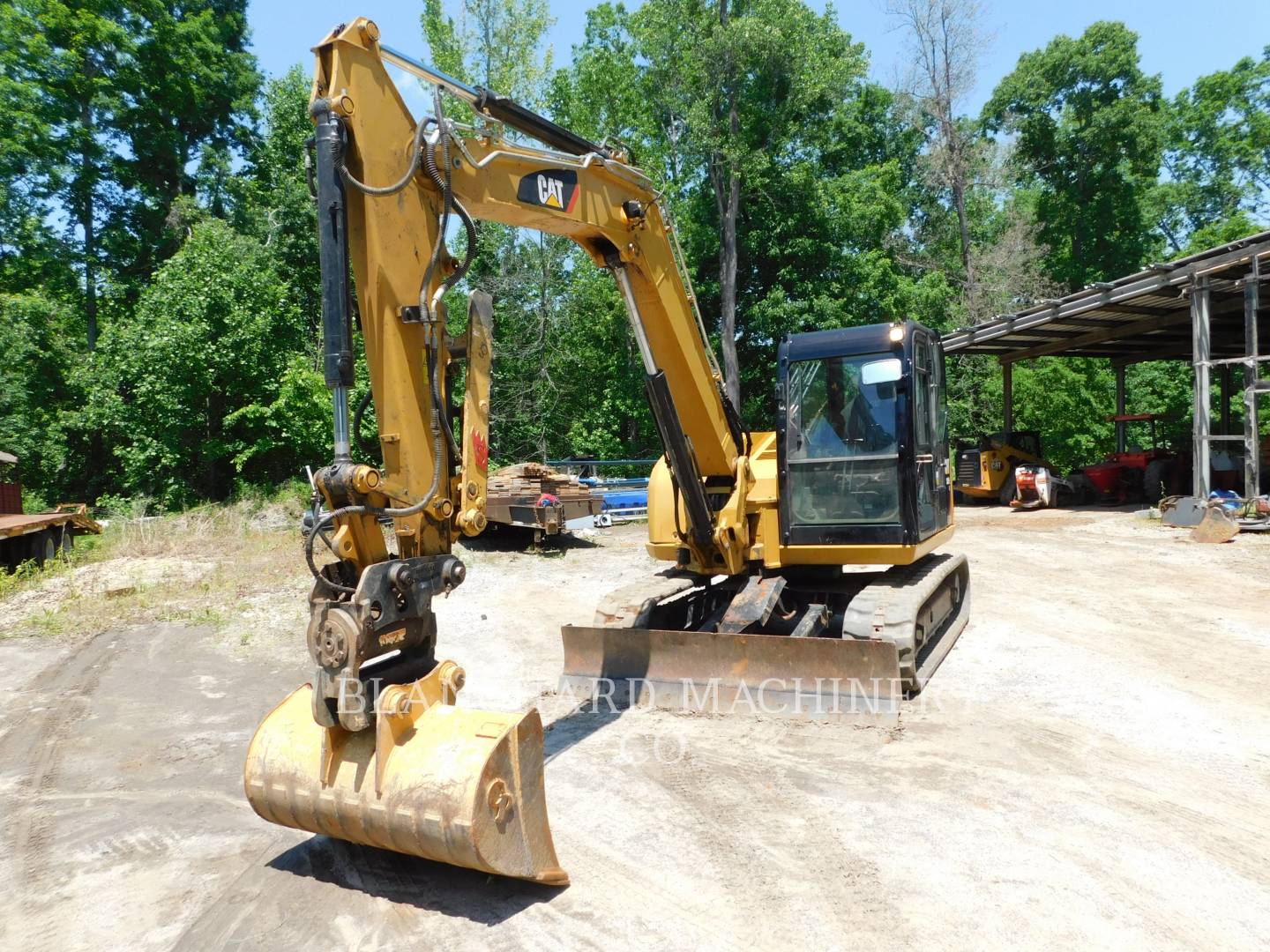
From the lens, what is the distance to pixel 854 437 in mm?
6641

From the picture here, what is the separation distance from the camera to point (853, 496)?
6.61 metres

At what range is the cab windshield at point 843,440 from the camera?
6547 millimetres

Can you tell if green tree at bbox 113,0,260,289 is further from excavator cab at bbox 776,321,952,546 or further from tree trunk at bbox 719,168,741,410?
excavator cab at bbox 776,321,952,546

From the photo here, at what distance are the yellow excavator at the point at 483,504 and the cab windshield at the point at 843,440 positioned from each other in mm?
15

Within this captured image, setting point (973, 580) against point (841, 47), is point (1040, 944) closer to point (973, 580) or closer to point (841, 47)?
point (973, 580)

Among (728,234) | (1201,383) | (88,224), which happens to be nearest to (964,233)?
(728,234)

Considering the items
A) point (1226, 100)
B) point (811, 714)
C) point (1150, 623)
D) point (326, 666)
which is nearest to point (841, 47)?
point (1226, 100)

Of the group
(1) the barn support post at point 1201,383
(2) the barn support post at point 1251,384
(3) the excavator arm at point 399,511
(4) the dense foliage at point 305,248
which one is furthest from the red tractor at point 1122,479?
(3) the excavator arm at point 399,511

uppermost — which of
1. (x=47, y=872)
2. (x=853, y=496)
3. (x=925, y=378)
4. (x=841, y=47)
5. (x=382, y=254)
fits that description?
(x=841, y=47)

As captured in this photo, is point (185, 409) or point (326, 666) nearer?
point (326, 666)

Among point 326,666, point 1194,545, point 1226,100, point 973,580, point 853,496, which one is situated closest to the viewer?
point 326,666

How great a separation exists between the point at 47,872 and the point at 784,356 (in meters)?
5.51

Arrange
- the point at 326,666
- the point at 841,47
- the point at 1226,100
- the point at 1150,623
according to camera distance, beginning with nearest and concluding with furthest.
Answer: the point at 326,666, the point at 1150,623, the point at 841,47, the point at 1226,100

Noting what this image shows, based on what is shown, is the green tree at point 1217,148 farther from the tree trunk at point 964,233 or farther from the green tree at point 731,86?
the green tree at point 731,86
